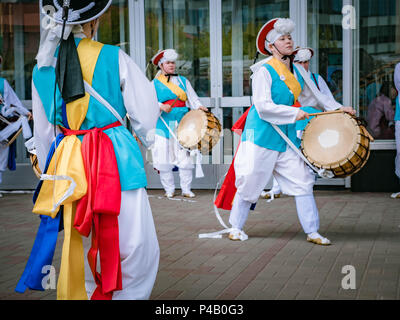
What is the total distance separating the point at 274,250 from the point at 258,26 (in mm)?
5506

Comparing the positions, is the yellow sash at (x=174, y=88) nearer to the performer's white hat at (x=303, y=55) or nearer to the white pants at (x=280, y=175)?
A: the performer's white hat at (x=303, y=55)

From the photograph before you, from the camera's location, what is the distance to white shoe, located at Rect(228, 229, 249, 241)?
5.58m

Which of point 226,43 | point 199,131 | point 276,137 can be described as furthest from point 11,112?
point 276,137

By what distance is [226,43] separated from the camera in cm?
974

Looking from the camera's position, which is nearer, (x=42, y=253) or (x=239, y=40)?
(x=42, y=253)

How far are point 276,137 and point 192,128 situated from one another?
2595 millimetres

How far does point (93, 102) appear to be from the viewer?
10.5 feet

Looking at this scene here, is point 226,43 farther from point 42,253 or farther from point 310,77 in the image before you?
point 42,253

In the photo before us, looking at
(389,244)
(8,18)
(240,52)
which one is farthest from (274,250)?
(8,18)

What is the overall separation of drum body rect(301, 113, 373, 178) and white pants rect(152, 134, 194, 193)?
3788mm

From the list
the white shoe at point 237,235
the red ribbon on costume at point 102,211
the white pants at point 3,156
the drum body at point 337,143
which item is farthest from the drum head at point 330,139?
the white pants at point 3,156

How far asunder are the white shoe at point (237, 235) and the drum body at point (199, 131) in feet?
6.77

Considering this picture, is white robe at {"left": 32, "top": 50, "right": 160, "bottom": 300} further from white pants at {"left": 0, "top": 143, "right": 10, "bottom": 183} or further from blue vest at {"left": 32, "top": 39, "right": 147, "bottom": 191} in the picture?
white pants at {"left": 0, "top": 143, "right": 10, "bottom": 183}
